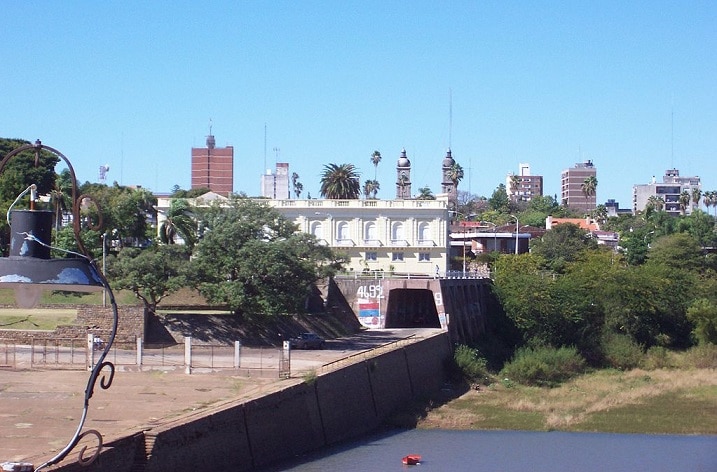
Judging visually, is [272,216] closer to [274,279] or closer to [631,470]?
[274,279]

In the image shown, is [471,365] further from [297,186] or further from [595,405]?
[297,186]

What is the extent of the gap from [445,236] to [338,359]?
35275mm

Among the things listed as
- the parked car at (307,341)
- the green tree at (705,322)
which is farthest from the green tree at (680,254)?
the parked car at (307,341)

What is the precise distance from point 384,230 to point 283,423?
4567 cm

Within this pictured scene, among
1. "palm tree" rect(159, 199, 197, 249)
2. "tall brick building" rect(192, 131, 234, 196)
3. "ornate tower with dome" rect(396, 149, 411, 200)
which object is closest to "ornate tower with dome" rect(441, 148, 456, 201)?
"ornate tower with dome" rect(396, 149, 411, 200)

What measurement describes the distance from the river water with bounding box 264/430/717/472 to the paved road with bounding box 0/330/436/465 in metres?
3.48

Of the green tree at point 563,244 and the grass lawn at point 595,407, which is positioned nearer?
the grass lawn at point 595,407

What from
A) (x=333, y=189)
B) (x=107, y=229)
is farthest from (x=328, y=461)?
(x=333, y=189)

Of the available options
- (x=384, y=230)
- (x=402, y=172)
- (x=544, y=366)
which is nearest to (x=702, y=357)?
(x=544, y=366)

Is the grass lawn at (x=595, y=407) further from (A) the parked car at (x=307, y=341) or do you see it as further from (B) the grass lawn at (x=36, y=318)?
(B) the grass lawn at (x=36, y=318)

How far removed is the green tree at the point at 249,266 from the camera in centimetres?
4697

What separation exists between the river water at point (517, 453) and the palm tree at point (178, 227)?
49.4ft

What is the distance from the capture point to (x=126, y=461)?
2355cm

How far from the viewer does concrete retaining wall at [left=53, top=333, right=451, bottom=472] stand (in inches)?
975
